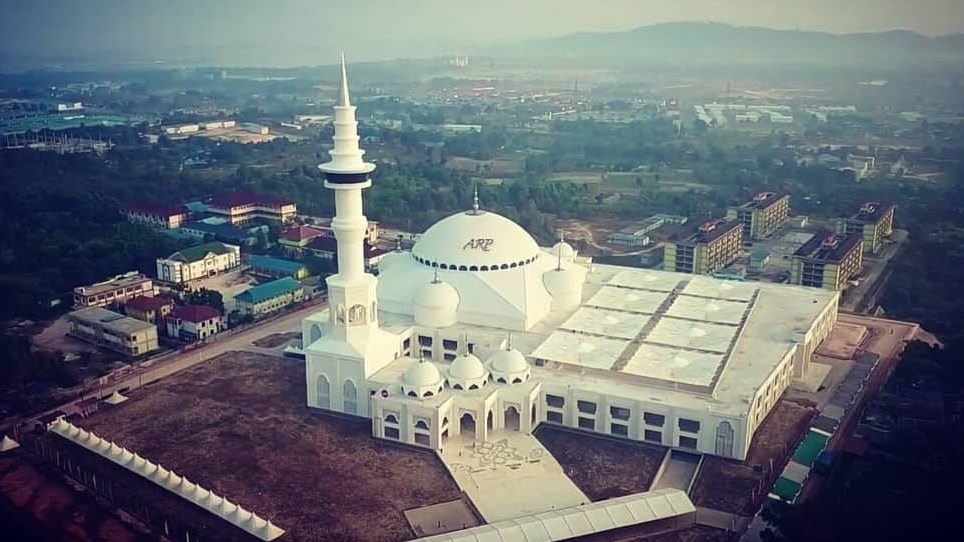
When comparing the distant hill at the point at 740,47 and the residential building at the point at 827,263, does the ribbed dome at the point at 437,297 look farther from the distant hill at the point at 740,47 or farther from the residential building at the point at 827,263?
the distant hill at the point at 740,47

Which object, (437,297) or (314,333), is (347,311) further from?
(437,297)

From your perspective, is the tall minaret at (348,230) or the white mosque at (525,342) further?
the tall minaret at (348,230)

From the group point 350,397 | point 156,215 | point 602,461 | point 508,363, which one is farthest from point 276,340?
point 156,215

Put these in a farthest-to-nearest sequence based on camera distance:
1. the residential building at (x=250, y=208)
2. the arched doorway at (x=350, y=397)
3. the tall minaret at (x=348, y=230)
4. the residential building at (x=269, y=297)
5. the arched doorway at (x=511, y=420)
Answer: the residential building at (x=250, y=208) → the residential building at (x=269, y=297) → the arched doorway at (x=350, y=397) → the tall minaret at (x=348, y=230) → the arched doorway at (x=511, y=420)

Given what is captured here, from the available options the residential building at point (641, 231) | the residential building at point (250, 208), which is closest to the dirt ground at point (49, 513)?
the residential building at point (250, 208)

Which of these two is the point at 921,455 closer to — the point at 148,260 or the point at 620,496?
the point at 620,496

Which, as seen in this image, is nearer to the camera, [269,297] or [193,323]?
[193,323]

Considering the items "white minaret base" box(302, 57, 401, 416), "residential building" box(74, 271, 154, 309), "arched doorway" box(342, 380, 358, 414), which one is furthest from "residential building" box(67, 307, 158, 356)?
"arched doorway" box(342, 380, 358, 414)
